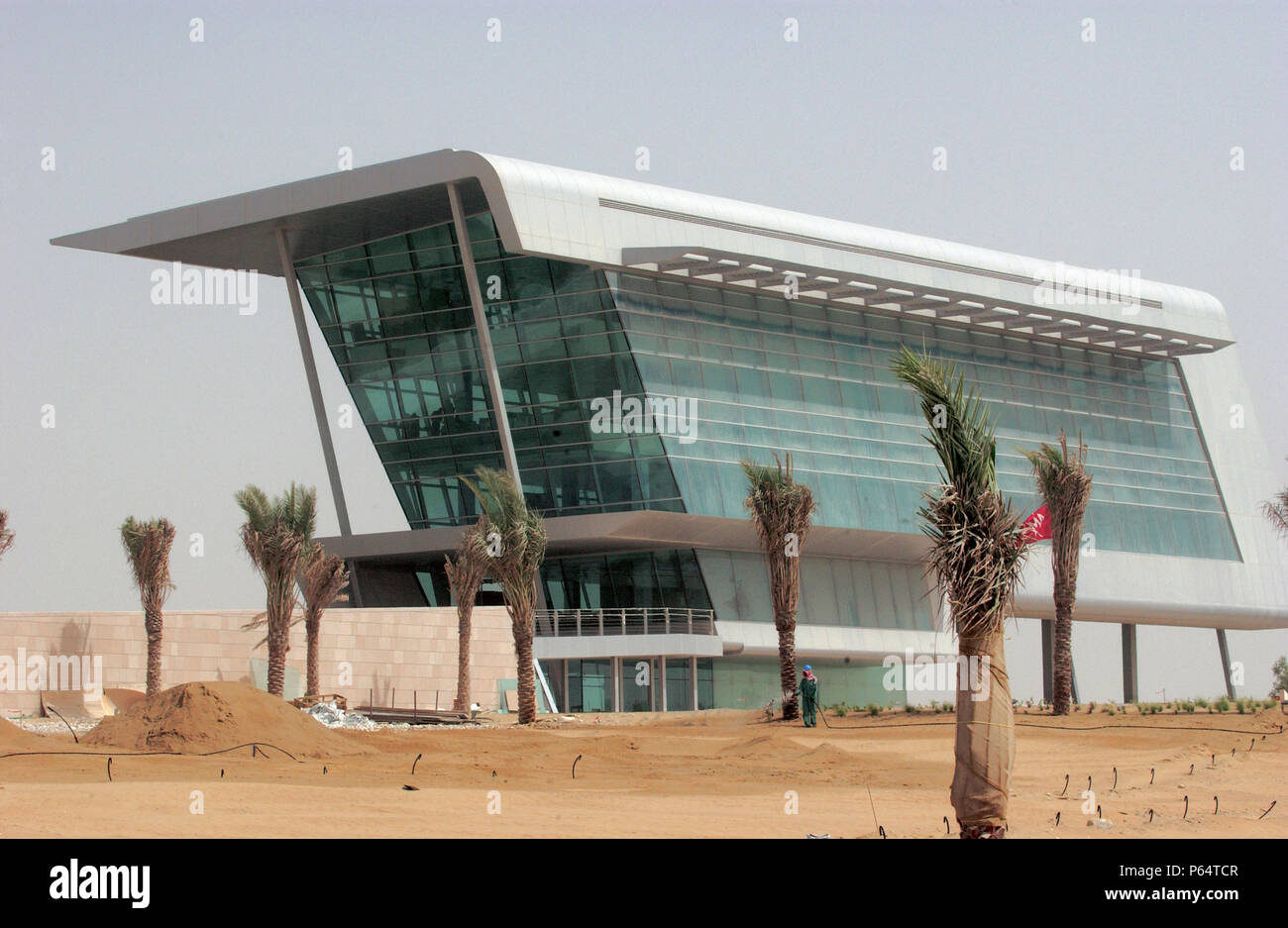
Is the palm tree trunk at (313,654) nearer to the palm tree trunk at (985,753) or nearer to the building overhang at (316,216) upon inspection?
the building overhang at (316,216)

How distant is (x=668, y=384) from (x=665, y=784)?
26257 millimetres

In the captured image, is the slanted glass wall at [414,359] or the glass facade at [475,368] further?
the slanted glass wall at [414,359]

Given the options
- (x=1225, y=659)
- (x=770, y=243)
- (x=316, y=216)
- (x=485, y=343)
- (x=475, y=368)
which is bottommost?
(x=1225, y=659)

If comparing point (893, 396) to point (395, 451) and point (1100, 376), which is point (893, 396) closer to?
point (1100, 376)

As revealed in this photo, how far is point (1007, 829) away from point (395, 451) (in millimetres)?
38576

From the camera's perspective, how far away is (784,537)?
37.1 metres

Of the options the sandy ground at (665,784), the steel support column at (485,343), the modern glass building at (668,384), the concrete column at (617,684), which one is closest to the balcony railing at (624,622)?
the modern glass building at (668,384)

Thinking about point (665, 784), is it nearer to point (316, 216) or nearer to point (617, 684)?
point (617, 684)

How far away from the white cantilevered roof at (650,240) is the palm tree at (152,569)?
1313 cm

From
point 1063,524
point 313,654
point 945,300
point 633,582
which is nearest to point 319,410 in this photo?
point 633,582

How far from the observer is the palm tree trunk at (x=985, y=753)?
15805 millimetres

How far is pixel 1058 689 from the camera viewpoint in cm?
3644

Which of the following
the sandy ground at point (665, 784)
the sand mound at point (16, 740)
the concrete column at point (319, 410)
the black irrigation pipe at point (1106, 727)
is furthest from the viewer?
the concrete column at point (319, 410)
